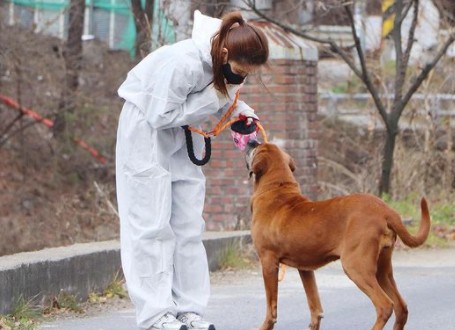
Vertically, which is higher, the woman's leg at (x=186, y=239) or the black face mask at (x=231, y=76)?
the black face mask at (x=231, y=76)

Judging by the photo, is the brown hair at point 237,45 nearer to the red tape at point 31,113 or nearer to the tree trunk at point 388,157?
the tree trunk at point 388,157

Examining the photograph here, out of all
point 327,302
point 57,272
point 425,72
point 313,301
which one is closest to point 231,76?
point 313,301

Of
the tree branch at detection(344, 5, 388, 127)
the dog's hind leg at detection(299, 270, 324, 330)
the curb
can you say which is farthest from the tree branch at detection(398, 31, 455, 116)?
the dog's hind leg at detection(299, 270, 324, 330)

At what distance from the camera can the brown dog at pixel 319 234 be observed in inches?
259

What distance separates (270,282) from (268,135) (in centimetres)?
522

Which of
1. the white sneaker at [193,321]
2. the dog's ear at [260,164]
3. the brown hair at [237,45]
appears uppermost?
the brown hair at [237,45]

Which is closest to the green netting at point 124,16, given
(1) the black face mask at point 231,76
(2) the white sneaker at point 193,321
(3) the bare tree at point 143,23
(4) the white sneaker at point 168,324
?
(3) the bare tree at point 143,23

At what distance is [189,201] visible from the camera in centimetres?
689

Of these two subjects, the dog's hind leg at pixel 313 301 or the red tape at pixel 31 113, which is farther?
the red tape at pixel 31 113

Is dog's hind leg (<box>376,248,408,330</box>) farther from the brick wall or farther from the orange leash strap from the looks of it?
the brick wall

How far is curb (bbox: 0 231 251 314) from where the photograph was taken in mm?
7586

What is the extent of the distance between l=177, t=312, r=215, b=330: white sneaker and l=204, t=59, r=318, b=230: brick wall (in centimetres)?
505

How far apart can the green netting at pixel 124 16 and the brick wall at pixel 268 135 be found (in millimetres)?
1955

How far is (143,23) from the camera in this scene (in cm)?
1538
